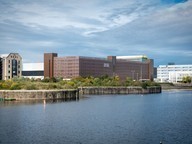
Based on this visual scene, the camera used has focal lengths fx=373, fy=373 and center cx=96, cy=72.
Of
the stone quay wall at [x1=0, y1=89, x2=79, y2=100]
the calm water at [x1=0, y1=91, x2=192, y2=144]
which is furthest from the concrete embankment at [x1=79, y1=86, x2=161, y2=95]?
the calm water at [x1=0, y1=91, x2=192, y2=144]

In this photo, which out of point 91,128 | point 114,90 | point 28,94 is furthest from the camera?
point 114,90

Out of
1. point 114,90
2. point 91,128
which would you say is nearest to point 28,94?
point 91,128

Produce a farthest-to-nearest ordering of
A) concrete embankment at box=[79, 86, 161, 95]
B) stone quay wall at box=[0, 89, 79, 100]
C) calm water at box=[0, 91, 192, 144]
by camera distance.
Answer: concrete embankment at box=[79, 86, 161, 95] < stone quay wall at box=[0, 89, 79, 100] < calm water at box=[0, 91, 192, 144]

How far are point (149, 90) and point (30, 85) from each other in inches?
3492

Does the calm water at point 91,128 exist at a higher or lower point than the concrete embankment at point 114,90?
lower

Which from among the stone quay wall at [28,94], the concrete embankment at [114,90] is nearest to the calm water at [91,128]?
the stone quay wall at [28,94]

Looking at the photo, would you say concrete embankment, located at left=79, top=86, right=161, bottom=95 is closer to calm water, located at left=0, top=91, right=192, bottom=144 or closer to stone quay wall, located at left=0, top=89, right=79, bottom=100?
stone quay wall, located at left=0, top=89, right=79, bottom=100

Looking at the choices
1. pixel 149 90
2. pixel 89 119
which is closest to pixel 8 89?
pixel 89 119

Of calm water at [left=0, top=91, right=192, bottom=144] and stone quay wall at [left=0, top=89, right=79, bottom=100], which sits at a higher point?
stone quay wall at [left=0, top=89, right=79, bottom=100]

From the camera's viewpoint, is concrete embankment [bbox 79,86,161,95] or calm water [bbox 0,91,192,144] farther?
concrete embankment [bbox 79,86,161,95]

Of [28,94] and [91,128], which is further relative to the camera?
[28,94]

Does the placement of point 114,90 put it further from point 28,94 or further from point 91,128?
point 91,128

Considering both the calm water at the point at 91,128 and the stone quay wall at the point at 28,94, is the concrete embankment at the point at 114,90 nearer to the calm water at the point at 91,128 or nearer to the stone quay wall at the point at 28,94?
the stone quay wall at the point at 28,94

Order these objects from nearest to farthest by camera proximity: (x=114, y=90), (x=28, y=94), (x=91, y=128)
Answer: (x=91, y=128), (x=28, y=94), (x=114, y=90)
